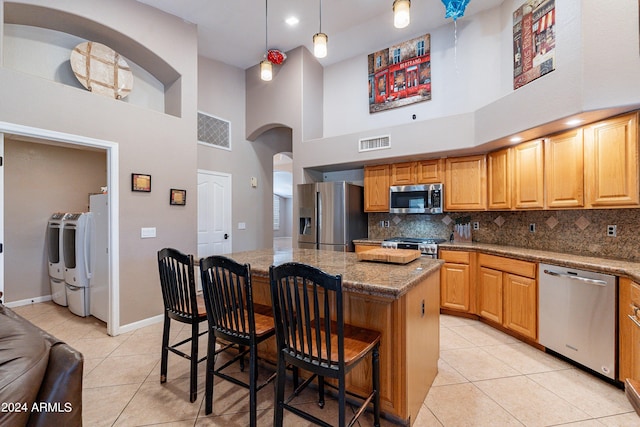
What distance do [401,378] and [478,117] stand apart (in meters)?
3.00

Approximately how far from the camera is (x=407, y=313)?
1.65m

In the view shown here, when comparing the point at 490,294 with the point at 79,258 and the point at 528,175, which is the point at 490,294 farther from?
the point at 79,258

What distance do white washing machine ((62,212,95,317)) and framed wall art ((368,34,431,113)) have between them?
4.31m

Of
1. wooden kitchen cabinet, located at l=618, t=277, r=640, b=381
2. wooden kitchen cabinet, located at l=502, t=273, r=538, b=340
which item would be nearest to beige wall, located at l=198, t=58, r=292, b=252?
wooden kitchen cabinet, located at l=502, t=273, r=538, b=340

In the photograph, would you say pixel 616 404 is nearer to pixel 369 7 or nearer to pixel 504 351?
pixel 504 351

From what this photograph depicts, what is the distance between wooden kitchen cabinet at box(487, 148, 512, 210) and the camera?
3311 millimetres

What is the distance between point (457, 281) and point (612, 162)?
1.88 metres

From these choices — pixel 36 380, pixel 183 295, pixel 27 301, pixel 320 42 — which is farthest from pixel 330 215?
pixel 27 301

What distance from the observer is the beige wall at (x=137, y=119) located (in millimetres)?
2711

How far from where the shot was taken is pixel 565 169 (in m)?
2.67

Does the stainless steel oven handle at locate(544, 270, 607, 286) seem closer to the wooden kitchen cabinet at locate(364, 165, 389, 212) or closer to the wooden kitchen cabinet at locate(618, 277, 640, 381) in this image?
the wooden kitchen cabinet at locate(618, 277, 640, 381)

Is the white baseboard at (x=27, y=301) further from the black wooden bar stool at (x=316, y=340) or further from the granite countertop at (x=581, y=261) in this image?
the granite countertop at (x=581, y=261)

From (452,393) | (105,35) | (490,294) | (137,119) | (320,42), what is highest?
(105,35)

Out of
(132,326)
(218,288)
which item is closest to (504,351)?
(218,288)
